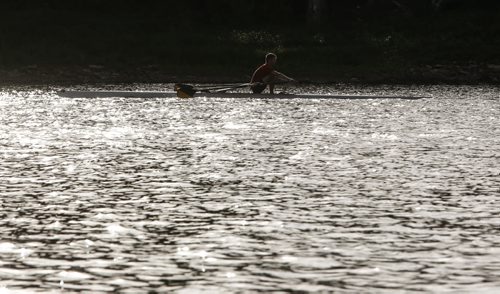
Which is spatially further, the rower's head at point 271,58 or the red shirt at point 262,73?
the red shirt at point 262,73

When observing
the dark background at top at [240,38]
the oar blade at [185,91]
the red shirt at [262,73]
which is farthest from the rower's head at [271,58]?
the dark background at top at [240,38]

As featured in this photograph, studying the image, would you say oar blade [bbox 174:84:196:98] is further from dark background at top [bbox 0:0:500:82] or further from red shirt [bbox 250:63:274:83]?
dark background at top [bbox 0:0:500:82]

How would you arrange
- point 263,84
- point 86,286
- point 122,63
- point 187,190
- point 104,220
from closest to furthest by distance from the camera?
point 86,286, point 104,220, point 187,190, point 263,84, point 122,63

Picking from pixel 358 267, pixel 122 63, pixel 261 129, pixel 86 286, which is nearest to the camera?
pixel 86 286

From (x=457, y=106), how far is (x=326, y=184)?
26.7 m

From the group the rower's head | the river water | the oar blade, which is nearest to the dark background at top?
the oar blade

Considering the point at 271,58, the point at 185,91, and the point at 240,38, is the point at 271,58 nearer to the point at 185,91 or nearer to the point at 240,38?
the point at 185,91

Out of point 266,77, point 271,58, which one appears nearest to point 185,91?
point 266,77

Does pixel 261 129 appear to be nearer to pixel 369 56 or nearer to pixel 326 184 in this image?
pixel 326 184

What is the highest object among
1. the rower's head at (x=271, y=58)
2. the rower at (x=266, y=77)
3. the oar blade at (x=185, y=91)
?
the rower's head at (x=271, y=58)

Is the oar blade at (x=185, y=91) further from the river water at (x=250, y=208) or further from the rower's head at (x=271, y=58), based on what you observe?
the river water at (x=250, y=208)

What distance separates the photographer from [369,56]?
224 ft

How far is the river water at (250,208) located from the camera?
42.7 feet

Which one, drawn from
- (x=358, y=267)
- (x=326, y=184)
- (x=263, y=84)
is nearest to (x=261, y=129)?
(x=263, y=84)
